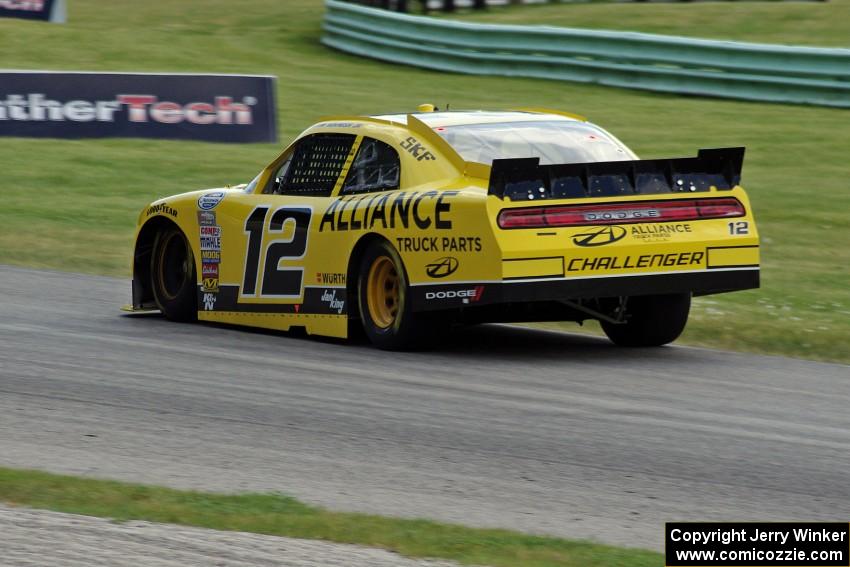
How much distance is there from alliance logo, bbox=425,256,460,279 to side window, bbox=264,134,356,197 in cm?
134

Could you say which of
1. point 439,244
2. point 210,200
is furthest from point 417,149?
point 210,200

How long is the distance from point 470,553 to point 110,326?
601 centimetres

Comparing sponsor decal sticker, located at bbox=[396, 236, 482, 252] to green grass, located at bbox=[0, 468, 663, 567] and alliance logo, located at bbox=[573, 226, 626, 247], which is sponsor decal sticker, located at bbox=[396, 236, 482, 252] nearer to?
alliance logo, located at bbox=[573, 226, 626, 247]

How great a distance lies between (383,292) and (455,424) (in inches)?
91.9

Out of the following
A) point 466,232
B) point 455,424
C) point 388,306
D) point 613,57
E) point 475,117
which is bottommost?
point 613,57

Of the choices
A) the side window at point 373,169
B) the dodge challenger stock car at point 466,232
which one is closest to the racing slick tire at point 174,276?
the dodge challenger stock car at point 466,232

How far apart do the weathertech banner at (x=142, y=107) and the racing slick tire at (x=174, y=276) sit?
953 cm

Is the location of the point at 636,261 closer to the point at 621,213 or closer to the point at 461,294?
the point at 621,213

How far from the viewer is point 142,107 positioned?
21266mm

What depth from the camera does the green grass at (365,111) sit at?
12.0m

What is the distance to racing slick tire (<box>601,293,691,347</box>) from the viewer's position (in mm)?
9680

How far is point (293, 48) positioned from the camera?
32.8 m

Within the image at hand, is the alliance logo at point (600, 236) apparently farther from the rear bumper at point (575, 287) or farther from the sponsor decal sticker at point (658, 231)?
the rear bumper at point (575, 287)

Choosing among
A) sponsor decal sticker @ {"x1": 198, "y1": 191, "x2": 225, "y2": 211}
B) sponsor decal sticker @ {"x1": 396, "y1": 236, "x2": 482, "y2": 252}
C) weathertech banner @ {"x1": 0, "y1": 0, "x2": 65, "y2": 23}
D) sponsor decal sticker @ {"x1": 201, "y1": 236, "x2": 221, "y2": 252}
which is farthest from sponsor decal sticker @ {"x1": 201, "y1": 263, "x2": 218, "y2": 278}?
weathertech banner @ {"x1": 0, "y1": 0, "x2": 65, "y2": 23}
